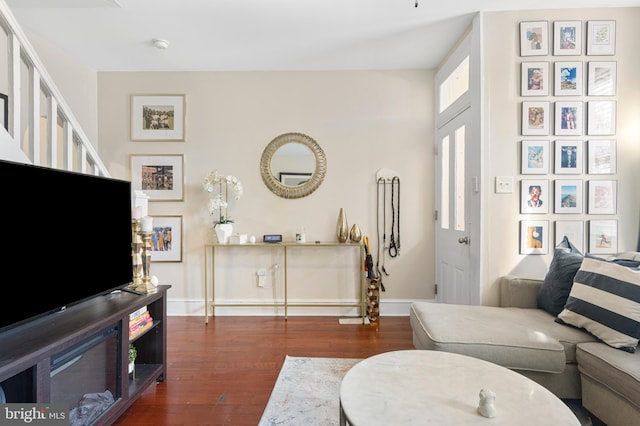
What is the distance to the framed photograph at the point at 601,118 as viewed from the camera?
220 cm

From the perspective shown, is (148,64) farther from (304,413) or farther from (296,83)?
(304,413)

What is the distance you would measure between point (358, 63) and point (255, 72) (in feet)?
3.69

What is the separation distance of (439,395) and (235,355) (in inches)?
70.0

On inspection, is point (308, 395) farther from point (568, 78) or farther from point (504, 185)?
point (568, 78)

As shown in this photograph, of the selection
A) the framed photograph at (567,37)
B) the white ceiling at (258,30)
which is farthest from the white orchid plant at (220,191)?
the framed photograph at (567,37)

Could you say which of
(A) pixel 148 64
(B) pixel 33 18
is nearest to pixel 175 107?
(A) pixel 148 64

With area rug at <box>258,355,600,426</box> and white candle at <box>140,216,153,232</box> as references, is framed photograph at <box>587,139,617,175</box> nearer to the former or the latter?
area rug at <box>258,355,600,426</box>

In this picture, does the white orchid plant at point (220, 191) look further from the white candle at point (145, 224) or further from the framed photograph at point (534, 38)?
the framed photograph at point (534, 38)

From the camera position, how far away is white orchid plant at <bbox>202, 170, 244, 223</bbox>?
10.2 ft

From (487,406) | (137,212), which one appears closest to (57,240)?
(137,212)

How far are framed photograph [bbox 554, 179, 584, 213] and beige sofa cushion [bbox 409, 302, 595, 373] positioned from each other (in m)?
0.85

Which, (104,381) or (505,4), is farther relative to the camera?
(505,4)

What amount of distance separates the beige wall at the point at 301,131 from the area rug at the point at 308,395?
1124 millimetres

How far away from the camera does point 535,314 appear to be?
1.96 m
